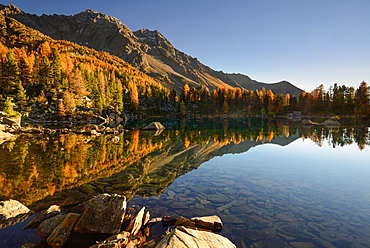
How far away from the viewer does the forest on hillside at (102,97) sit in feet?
227

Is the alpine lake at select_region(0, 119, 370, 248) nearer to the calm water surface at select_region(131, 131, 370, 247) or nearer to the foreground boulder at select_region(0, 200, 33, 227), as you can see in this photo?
the calm water surface at select_region(131, 131, 370, 247)

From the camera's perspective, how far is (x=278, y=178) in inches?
634

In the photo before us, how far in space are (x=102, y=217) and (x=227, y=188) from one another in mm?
9372

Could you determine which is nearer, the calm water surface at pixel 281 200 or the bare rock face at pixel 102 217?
the bare rock face at pixel 102 217

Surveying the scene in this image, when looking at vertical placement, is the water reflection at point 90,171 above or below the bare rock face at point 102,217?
below

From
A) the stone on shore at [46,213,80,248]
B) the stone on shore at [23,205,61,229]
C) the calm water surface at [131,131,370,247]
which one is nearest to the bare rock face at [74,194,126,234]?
the stone on shore at [46,213,80,248]

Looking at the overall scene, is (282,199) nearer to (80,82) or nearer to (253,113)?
(80,82)

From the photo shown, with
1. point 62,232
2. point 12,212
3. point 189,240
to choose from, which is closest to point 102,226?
point 62,232

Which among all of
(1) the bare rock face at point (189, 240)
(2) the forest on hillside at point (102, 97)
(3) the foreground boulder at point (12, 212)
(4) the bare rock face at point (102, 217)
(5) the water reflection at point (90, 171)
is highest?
(2) the forest on hillside at point (102, 97)

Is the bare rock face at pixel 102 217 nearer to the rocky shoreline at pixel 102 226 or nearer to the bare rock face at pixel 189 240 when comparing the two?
the rocky shoreline at pixel 102 226

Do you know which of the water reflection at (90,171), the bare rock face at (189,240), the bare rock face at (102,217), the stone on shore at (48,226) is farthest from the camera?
the water reflection at (90,171)

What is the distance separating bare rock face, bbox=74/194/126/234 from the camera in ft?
25.5

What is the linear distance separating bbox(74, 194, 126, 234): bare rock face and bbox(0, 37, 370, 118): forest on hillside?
58.7 m

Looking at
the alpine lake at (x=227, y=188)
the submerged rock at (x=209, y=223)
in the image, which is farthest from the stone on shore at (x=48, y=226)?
the submerged rock at (x=209, y=223)
